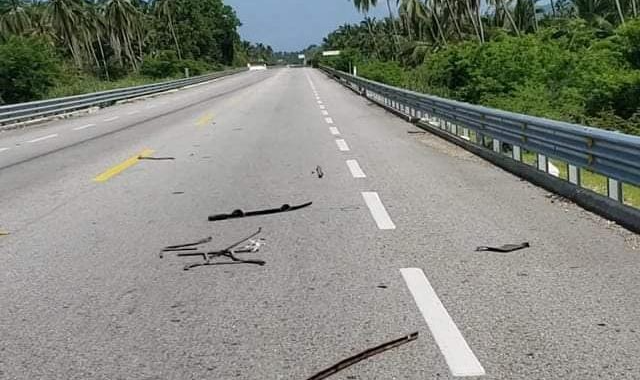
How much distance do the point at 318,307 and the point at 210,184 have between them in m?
6.03

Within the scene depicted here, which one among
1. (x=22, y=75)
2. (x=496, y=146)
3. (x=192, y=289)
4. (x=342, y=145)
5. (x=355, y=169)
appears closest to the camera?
(x=192, y=289)

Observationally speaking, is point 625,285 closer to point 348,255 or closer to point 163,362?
point 348,255

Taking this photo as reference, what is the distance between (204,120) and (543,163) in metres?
15.2

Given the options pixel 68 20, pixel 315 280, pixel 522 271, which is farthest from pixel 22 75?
pixel 68 20

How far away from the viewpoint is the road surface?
4.37 metres

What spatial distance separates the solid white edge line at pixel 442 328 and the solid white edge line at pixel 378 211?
68.7 inches

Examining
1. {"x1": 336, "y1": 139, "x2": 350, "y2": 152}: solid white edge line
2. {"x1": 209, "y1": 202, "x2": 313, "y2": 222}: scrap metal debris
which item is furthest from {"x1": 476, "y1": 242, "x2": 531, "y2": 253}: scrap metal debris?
{"x1": 336, "y1": 139, "x2": 350, "y2": 152}: solid white edge line

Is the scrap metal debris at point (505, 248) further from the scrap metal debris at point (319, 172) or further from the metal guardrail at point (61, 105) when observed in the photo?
the metal guardrail at point (61, 105)

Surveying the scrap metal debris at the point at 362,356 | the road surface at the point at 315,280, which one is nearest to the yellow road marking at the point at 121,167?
the road surface at the point at 315,280

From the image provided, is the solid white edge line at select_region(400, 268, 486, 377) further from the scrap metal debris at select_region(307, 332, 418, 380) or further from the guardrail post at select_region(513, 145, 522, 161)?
the guardrail post at select_region(513, 145, 522, 161)

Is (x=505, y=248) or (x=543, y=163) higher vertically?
(x=505, y=248)

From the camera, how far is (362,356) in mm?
4359

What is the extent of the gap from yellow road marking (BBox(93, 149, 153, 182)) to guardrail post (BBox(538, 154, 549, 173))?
6.24 m

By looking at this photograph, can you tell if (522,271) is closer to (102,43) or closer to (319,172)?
(319,172)
